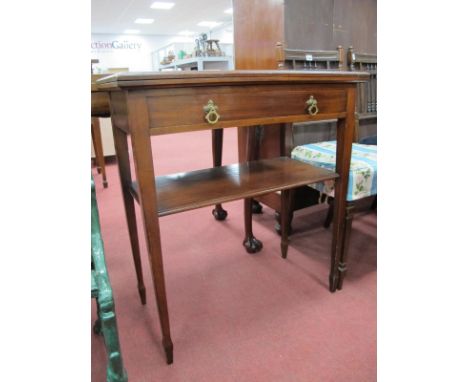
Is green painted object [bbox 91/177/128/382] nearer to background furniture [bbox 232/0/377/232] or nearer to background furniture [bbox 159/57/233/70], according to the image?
background furniture [bbox 232/0/377/232]

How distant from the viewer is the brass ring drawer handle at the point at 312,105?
107 cm

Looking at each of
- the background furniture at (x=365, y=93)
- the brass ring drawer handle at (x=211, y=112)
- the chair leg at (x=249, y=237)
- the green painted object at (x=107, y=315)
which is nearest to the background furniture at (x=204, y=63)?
the background furniture at (x=365, y=93)

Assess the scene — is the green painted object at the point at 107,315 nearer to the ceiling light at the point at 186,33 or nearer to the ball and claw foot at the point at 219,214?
the ball and claw foot at the point at 219,214

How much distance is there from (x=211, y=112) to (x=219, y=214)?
49.9 inches

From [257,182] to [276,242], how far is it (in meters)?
0.73

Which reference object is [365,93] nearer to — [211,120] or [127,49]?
[211,120]

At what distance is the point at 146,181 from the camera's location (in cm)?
86

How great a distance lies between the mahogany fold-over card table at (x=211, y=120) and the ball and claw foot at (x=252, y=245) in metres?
0.46

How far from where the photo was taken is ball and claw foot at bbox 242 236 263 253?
1.69m

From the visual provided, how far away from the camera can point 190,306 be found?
1311 mm

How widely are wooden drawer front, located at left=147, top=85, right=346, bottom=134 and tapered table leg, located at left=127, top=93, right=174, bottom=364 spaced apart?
28 mm

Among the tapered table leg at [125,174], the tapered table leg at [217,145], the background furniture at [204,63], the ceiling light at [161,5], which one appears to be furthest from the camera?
the ceiling light at [161,5]

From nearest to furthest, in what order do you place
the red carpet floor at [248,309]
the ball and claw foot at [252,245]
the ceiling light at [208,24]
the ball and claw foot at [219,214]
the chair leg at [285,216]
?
the red carpet floor at [248,309]
the chair leg at [285,216]
the ball and claw foot at [252,245]
the ball and claw foot at [219,214]
the ceiling light at [208,24]
